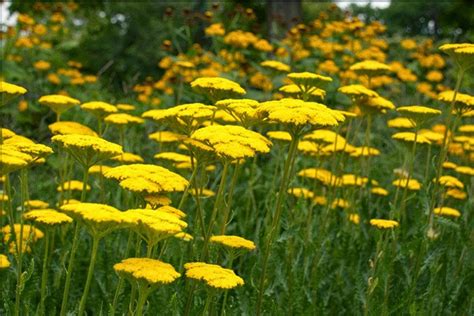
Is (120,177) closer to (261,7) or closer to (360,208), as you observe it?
(360,208)

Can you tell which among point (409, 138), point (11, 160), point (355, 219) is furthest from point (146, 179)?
point (355, 219)

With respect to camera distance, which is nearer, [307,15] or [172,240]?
[172,240]

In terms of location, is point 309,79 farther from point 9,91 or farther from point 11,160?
point 11,160

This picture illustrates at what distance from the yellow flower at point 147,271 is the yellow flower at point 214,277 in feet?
0.48

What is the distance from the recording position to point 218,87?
262cm

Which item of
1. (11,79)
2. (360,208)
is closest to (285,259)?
(360,208)

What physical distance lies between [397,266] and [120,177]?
2015mm

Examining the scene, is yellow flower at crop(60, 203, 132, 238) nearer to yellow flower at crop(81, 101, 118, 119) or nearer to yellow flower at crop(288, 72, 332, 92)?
yellow flower at crop(288, 72, 332, 92)

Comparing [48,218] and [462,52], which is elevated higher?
[462,52]

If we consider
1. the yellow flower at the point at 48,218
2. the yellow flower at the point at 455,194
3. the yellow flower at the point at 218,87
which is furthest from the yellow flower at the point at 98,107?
the yellow flower at the point at 455,194

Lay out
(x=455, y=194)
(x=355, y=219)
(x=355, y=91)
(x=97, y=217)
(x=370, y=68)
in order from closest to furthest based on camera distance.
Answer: (x=97, y=217) < (x=355, y=91) < (x=370, y=68) < (x=355, y=219) < (x=455, y=194)

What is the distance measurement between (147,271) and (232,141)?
533mm

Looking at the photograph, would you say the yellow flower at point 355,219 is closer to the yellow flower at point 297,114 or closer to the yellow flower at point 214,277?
the yellow flower at point 297,114

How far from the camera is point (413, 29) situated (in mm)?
38938
